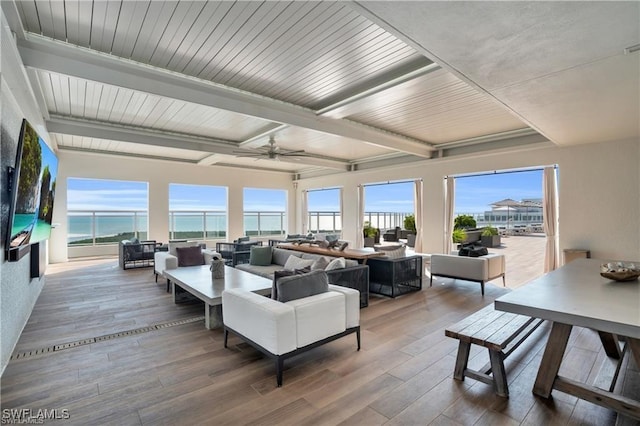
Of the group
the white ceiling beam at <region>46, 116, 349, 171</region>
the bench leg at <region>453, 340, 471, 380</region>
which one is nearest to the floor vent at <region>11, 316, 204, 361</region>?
the bench leg at <region>453, 340, 471, 380</region>

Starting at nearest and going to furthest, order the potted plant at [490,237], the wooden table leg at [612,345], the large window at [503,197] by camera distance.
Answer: the wooden table leg at [612,345]
the large window at [503,197]
the potted plant at [490,237]

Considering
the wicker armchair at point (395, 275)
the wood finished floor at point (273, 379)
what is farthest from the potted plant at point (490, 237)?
the wood finished floor at point (273, 379)

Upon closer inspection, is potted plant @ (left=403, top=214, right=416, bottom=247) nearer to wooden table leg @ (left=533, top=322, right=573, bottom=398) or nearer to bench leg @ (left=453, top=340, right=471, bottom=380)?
bench leg @ (left=453, top=340, right=471, bottom=380)

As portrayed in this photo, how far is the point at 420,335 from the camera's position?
341cm

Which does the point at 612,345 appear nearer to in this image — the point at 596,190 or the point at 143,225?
the point at 596,190

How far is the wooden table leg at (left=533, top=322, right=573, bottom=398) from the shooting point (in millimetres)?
2240

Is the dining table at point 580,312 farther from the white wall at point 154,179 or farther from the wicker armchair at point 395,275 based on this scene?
the white wall at point 154,179

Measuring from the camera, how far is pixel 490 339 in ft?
7.68

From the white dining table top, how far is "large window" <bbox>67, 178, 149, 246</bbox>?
33.5 feet

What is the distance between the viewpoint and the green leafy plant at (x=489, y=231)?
30.4ft

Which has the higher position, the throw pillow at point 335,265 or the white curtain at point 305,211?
the white curtain at point 305,211

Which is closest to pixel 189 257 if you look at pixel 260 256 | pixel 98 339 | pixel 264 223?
pixel 260 256

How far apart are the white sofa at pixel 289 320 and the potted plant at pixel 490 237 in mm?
7700

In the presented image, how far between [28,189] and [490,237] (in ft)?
33.3
